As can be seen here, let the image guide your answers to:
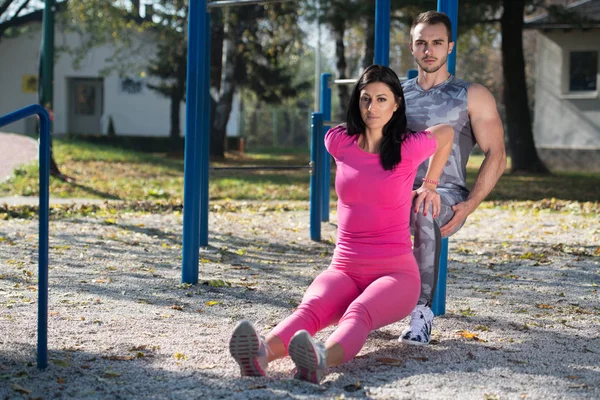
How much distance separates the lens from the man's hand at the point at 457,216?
3.96 meters

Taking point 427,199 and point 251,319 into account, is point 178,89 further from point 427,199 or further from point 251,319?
point 427,199

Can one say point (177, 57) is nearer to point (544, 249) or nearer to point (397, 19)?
point (397, 19)

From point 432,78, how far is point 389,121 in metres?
0.48

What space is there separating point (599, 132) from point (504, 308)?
16227 millimetres

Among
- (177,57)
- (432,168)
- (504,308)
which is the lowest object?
(504,308)

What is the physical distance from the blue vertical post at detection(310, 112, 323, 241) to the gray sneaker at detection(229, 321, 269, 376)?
174 inches

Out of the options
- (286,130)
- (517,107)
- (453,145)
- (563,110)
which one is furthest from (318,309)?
(286,130)

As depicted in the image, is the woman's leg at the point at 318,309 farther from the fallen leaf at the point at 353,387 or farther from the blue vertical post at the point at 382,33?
the blue vertical post at the point at 382,33

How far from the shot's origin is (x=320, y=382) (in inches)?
127

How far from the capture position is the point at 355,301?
3490 millimetres

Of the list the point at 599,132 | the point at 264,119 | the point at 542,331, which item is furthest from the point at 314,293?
the point at 264,119

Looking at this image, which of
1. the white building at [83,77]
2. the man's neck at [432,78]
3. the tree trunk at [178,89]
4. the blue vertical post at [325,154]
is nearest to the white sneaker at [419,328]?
the man's neck at [432,78]

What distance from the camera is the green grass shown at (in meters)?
12.4

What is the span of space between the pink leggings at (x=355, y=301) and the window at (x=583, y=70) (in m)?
18.0
